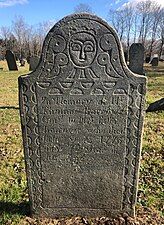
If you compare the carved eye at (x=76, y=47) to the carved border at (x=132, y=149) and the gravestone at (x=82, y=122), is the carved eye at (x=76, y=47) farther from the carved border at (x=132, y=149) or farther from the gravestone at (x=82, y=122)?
the carved border at (x=132, y=149)

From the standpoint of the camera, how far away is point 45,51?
9.90 ft

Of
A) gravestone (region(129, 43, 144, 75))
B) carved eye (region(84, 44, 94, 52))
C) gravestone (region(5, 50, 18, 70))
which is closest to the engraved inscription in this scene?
carved eye (region(84, 44, 94, 52))

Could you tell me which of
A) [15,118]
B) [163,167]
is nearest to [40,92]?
[163,167]

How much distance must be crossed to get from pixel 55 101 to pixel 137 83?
0.91m

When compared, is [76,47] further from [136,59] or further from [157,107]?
[136,59]

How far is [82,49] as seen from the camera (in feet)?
9.91

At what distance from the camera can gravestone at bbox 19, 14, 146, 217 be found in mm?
3021

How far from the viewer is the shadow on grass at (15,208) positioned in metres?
3.88

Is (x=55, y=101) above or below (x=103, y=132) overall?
above

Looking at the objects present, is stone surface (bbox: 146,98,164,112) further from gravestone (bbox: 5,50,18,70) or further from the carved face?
gravestone (bbox: 5,50,18,70)

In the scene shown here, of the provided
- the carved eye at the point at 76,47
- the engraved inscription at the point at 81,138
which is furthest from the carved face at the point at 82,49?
the engraved inscription at the point at 81,138

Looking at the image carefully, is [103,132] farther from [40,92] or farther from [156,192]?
[156,192]

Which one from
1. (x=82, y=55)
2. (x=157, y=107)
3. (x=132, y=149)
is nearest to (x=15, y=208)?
(x=132, y=149)

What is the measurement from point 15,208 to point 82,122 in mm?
1623
